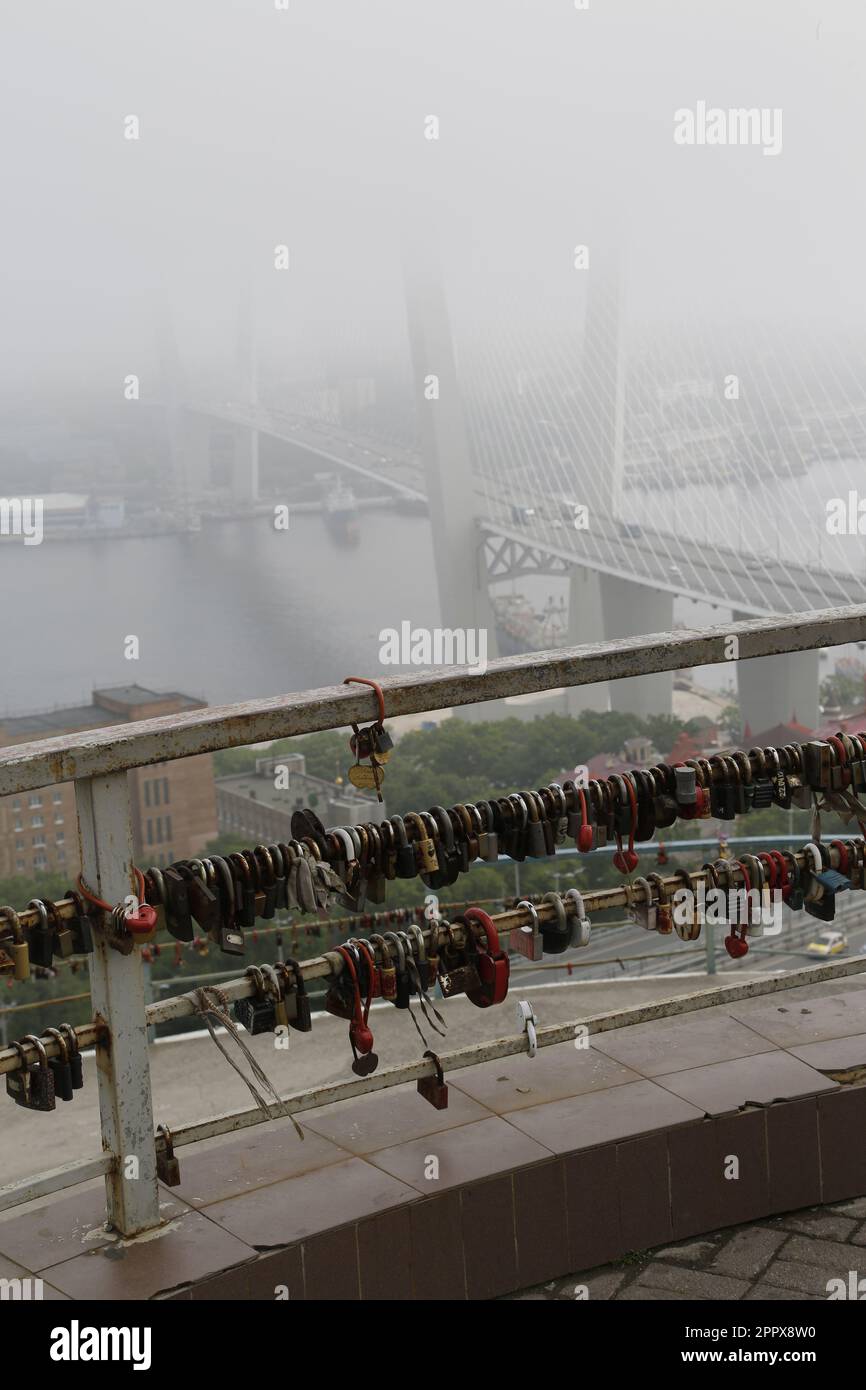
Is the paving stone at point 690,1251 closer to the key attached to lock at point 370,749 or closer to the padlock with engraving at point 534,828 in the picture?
the padlock with engraving at point 534,828

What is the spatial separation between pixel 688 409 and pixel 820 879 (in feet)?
114

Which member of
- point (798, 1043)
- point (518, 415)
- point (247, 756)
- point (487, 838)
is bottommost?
point (247, 756)

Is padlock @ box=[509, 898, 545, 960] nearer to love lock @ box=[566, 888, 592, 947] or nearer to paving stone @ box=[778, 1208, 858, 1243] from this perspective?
love lock @ box=[566, 888, 592, 947]

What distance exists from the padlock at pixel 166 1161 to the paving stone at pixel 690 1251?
634mm

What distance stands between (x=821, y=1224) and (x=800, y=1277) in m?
0.15

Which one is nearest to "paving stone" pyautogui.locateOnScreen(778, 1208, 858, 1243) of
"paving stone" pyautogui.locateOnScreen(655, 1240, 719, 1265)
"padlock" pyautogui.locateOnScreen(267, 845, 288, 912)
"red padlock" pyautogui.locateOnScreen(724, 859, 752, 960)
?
"paving stone" pyautogui.locateOnScreen(655, 1240, 719, 1265)

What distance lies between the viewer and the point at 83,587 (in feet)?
151

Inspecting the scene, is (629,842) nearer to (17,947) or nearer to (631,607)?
(17,947)

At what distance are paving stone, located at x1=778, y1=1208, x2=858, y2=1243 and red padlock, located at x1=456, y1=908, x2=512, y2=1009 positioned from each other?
1.77 ft

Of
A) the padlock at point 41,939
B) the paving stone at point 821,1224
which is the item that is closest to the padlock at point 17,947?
the padlock at point 41,939

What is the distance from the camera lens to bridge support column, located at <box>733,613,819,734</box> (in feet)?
85.2
